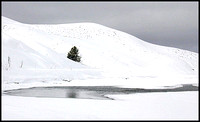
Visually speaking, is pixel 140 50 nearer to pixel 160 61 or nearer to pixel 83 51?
pixel 160 61

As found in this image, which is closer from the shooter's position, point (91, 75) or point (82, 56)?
point (91, 75)

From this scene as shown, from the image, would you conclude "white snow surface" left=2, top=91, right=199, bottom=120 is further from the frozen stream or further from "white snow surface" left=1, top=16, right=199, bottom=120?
the frozen stream

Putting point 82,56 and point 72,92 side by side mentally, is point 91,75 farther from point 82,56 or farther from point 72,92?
point 82,56

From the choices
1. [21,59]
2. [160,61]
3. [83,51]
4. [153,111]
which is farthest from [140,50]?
[153,111]

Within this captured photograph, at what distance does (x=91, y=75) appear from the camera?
36062mm

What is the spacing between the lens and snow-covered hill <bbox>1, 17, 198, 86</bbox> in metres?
33.1

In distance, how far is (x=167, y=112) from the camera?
1277cm

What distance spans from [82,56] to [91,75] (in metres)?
23.0

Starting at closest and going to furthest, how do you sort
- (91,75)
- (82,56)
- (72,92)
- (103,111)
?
1. (103,111)
2. (72,92)
3. (91,75)
4. (82,56)

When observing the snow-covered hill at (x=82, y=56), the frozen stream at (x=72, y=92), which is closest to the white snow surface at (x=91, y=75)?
the snow-covered hill at (x=82, y=56)

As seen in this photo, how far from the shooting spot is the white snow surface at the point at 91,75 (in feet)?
40.6

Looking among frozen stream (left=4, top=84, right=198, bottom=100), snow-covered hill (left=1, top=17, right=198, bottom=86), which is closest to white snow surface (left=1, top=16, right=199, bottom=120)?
snow-covered hill (left=1, top=17, right=198, bottom=86)

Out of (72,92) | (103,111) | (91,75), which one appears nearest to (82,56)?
(91,75)

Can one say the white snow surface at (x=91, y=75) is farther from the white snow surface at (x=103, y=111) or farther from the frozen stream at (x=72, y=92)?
the frozen stream at (x=72, y=92)
